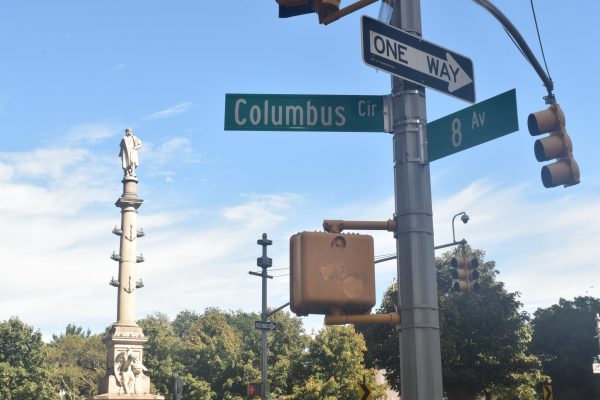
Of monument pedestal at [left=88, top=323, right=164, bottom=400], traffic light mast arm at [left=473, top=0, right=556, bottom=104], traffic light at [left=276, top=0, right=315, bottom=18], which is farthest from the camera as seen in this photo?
monument pedestal at [left=88, top=323, right=164, bottom=400]


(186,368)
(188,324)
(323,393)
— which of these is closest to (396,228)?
(323,393)

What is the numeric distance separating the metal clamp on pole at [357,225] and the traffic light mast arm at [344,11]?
1.42 metres

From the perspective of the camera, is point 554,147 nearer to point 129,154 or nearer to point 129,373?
point 129,373

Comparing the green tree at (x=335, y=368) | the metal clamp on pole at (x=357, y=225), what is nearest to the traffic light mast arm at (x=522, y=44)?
the metal clamp on pole at (x=357, y=225)

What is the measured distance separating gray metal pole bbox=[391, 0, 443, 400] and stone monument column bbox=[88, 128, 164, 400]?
168 feet

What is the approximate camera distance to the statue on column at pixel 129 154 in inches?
2351

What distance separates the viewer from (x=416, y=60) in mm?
5625

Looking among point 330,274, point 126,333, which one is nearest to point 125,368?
point 126,333

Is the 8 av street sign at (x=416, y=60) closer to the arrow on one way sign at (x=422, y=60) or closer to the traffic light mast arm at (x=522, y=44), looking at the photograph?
the arrow on one way sign at (x=422, y=60)

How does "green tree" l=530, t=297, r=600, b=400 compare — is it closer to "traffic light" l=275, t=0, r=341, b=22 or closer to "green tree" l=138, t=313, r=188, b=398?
"green tree" l=138, t=313, r=188, b=398

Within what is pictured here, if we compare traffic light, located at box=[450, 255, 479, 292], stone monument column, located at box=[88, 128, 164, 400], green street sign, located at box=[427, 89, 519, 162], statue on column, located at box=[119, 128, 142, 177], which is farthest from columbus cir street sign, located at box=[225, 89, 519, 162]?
statue on column, located at box=[119, 128, 142, 177]

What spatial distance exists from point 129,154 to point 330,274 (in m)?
57.2

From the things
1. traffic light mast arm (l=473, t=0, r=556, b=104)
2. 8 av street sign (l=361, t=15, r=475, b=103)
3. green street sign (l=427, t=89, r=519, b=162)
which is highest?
traffic light mast arm (l=473, t=0, r=556, b=104)

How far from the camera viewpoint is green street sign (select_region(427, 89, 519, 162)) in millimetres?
5625
